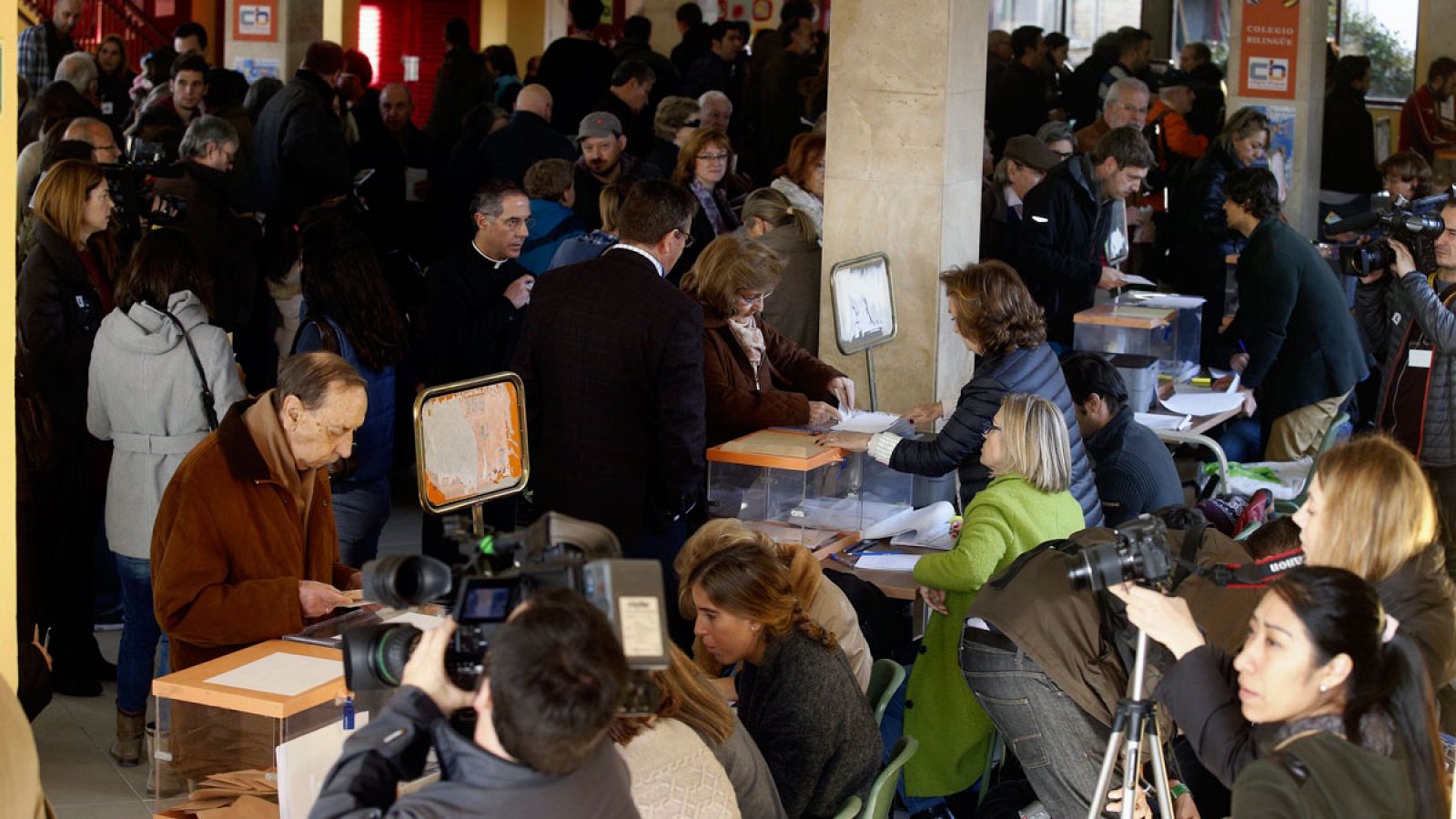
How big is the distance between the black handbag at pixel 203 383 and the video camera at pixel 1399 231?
398 cm

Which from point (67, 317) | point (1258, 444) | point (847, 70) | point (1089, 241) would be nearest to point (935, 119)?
point (847, 70)

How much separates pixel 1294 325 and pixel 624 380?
11.5 feet

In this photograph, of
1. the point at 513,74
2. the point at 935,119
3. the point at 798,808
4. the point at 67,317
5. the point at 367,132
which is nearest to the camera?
the point at 798,808

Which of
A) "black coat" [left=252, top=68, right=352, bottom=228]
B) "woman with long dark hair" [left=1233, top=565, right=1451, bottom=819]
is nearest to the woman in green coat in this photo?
"woman with long dark hair" [left=1233, top=565, right=1451, bottom=819]

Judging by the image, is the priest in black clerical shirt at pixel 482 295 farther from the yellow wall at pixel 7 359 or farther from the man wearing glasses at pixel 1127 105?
the man wearing glasses at pixel 1127 105

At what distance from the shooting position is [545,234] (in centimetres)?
697

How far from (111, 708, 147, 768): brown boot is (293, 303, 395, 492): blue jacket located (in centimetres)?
85

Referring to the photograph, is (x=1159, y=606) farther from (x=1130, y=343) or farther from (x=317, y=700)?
(x=1130, y=343)

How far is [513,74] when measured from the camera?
39.8 ft

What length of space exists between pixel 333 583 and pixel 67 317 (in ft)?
6.06

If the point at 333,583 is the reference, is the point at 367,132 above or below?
above

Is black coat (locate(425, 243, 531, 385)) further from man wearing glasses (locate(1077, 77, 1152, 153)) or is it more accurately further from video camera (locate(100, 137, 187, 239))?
man wearing glasses (locate(1077, 77, 1152, 153))

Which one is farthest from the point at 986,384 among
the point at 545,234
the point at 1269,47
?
the point at 1269,47

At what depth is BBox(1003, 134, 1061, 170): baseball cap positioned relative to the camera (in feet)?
27.2
